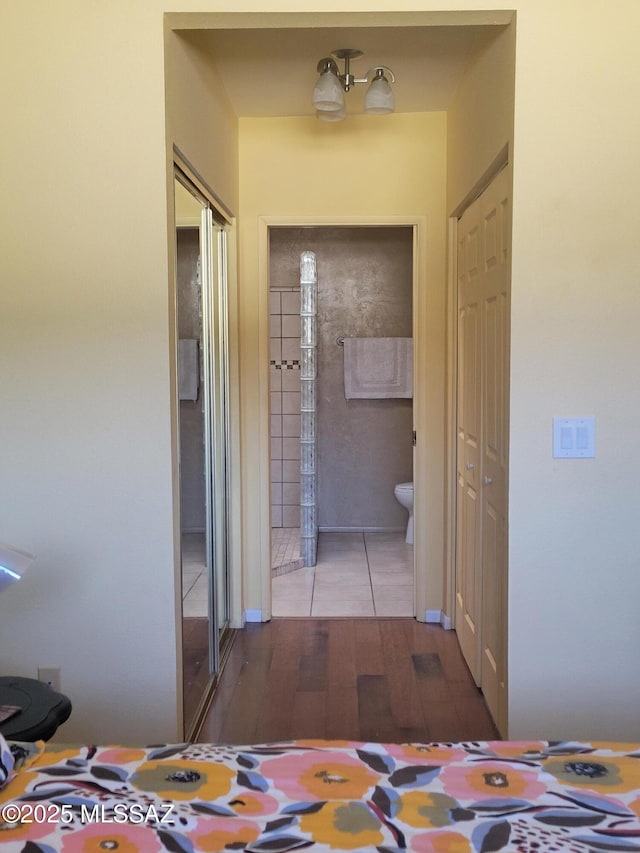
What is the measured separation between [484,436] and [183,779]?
1956 mm

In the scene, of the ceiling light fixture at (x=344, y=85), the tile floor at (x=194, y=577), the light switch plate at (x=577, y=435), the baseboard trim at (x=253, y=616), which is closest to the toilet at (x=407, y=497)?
the baseboard trim at (x=253, y=616)

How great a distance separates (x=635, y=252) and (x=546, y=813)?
1.65 meters

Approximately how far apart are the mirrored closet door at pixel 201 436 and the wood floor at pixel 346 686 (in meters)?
0.15

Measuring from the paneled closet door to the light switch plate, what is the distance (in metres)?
0.16

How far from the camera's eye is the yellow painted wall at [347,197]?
3865 millimetres

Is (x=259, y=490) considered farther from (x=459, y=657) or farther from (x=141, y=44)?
(x=141, y=44)

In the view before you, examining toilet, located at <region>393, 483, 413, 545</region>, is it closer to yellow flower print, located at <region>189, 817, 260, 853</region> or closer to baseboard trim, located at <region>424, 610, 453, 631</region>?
baseboard trim, located at <region>424, 610, 453, 631</region>

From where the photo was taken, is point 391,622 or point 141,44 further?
point 391,622

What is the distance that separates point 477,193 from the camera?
10.3ft

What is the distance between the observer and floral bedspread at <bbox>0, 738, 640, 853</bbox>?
3.88ft

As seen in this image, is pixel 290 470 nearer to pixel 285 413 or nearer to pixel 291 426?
pixel 291 426

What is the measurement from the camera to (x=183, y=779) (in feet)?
4.49

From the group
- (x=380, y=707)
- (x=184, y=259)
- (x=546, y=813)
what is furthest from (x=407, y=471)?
(x=546, y=813)

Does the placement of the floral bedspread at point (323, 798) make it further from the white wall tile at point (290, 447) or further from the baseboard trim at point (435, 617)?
the white wall tile at point (290, 447)
